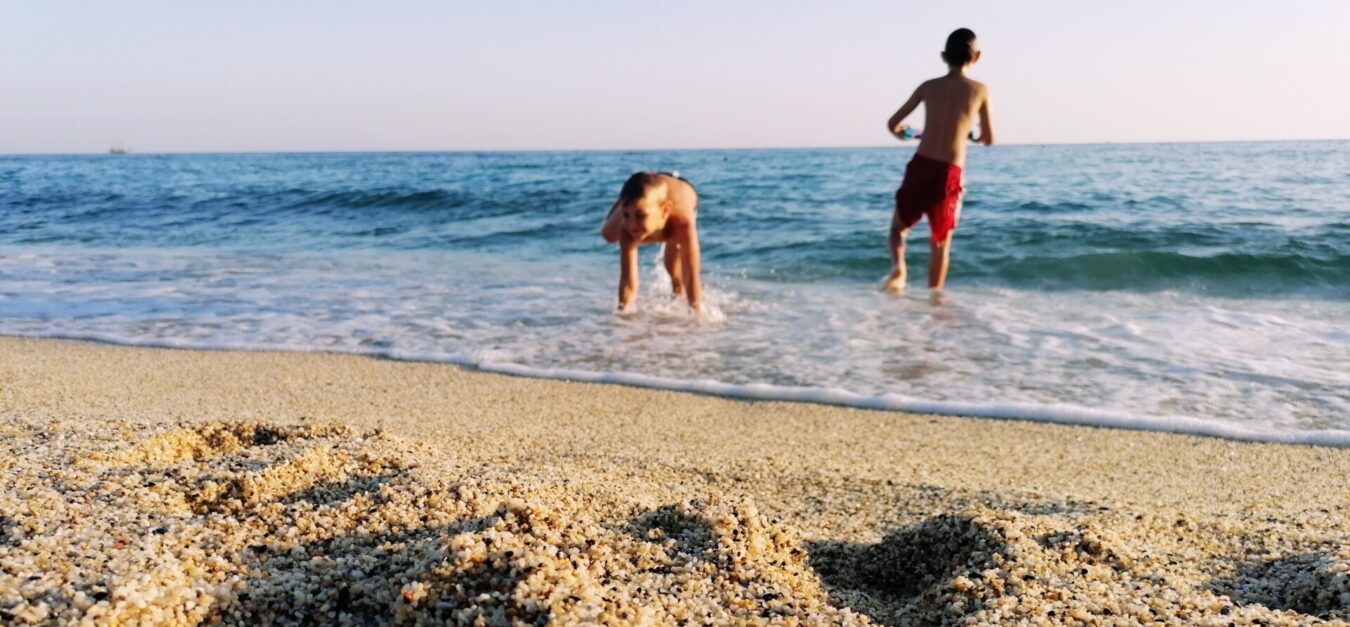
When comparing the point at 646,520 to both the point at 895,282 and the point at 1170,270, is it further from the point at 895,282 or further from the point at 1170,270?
the point at 1170,270

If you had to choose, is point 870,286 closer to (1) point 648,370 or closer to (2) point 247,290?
(1) point 648,370

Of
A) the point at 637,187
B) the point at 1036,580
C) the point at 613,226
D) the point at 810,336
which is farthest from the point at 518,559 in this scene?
the point at 613,226

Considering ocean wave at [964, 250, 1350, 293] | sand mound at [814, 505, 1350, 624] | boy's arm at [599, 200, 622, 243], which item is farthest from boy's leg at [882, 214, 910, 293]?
sand mound at [814, 505, 1350, 624]

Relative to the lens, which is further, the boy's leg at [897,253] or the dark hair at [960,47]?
the boy's leg at [897,253]

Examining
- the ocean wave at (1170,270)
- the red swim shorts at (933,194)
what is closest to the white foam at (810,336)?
the red swim shorts at (933,194)

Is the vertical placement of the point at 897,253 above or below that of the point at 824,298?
above

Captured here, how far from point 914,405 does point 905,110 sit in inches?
108

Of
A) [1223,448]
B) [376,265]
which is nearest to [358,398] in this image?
[1223,448]

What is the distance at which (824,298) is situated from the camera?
7.05 metres

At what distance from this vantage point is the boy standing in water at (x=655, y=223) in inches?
237

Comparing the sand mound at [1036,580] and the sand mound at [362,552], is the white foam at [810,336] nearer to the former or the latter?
the sand mound at [1036,580]

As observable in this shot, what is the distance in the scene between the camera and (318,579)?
1558mm

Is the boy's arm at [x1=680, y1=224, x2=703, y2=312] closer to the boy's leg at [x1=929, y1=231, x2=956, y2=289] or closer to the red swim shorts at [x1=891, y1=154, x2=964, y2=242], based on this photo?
the red swim shorts at [x1=891, y1=154, x2=964, y2=242]

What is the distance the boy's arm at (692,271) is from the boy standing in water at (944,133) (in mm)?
1426
